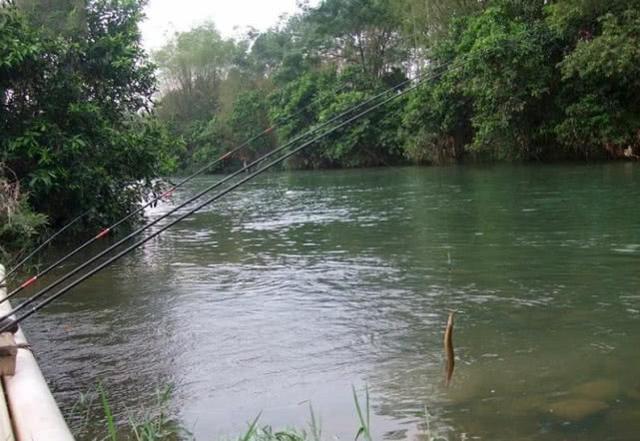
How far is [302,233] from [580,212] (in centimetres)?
399

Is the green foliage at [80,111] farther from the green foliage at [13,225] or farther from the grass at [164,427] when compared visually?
the grass at [164,427]

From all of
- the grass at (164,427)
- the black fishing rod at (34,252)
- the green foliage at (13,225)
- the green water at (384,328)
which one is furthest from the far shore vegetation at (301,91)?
the grass at (164,427)

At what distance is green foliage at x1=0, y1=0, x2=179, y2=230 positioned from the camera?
8.94m

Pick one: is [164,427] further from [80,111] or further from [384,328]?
[80,111]

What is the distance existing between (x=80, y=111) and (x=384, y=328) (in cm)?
656

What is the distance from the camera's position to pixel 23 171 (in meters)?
9.15

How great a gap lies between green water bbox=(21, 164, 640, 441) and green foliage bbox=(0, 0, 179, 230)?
143 centimetres

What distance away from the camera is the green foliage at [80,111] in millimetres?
8938

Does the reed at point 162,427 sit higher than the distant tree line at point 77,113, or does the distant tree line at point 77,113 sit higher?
the distant tree line at point 77,113

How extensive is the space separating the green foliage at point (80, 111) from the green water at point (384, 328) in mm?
1432

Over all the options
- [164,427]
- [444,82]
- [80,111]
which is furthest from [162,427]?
[444,82]

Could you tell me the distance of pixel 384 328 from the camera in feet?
15.5

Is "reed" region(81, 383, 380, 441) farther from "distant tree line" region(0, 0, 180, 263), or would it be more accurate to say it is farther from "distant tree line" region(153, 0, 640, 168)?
"distant tree line" region(0, 0, 180, 263)

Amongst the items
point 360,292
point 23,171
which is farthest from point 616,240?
point 23,171
